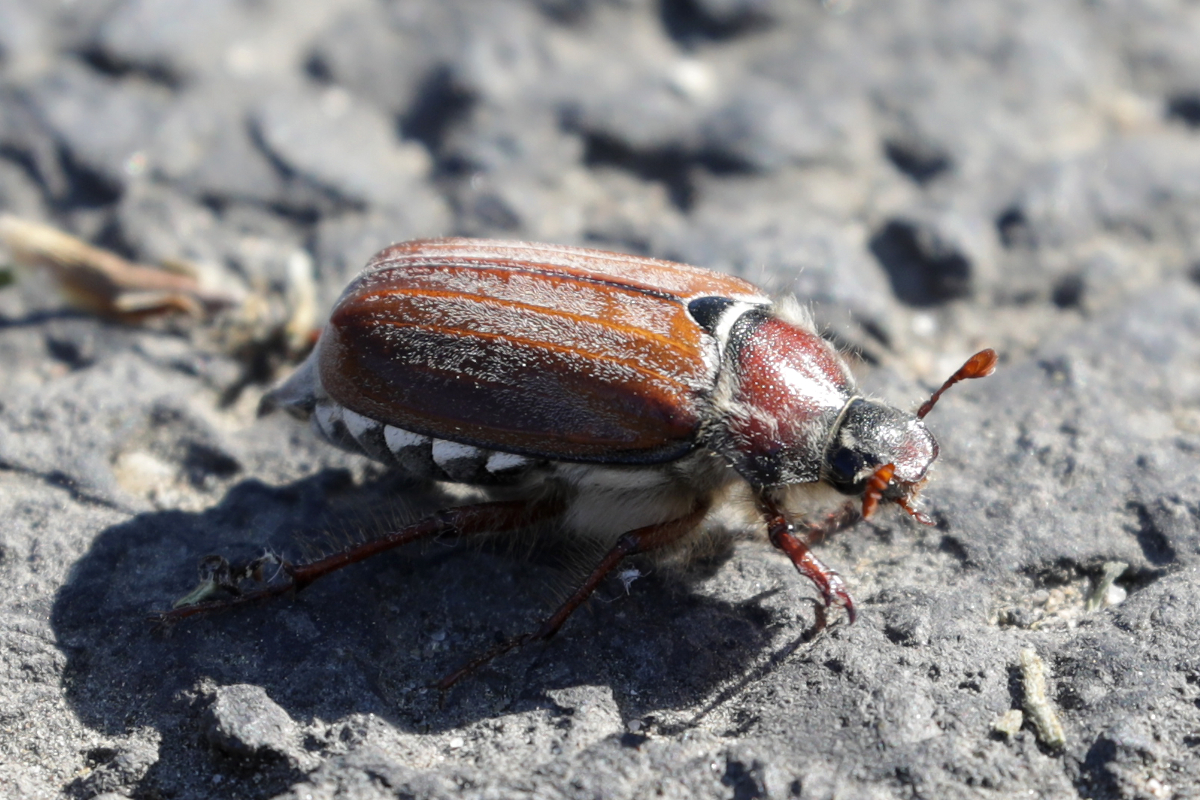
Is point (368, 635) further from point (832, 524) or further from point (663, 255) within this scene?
point (663, 255)

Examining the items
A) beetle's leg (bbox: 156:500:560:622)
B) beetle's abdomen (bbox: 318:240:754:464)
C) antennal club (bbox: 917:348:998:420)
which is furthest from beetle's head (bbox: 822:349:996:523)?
beetle's leg (bbox: 156:500:560:622)

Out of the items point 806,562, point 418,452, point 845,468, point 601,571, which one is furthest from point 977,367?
point 418,452

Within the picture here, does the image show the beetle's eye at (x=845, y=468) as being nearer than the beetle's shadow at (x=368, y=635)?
No

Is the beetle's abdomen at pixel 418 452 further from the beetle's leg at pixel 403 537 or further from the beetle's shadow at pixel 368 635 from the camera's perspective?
the beetle's shadow at pixel 368 635

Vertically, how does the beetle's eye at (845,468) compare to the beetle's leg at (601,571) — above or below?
above

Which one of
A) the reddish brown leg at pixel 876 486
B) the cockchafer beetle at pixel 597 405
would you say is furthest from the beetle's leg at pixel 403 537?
the reddish brown leg at pixel 876 486

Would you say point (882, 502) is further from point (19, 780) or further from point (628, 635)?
point (19, 780)
